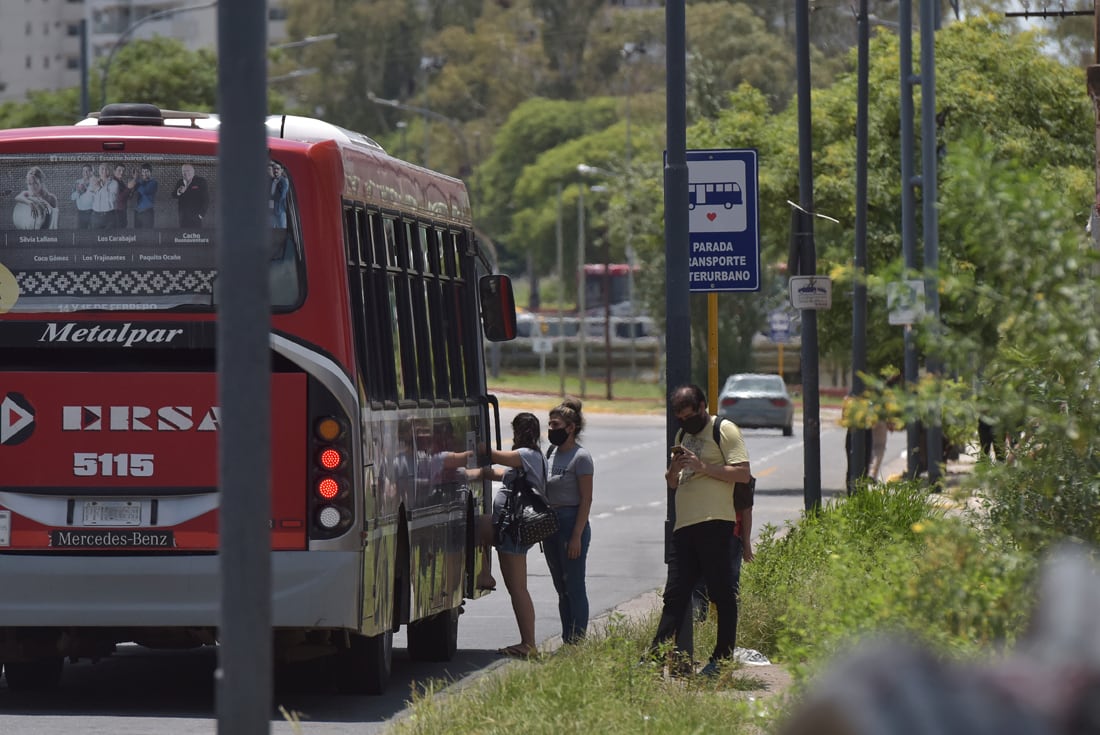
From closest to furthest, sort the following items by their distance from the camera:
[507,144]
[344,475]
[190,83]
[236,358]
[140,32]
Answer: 1. [236,358]
2. [344,475]
3. [190,83]
4. [507,144]
5. [140,32]

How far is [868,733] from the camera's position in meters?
2.33

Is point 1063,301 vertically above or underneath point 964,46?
underneath

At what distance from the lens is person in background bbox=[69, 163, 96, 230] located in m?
11.0

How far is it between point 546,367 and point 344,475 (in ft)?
243

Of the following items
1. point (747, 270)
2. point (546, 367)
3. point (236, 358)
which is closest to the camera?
point (236, 358)

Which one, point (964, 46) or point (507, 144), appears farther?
point (507, 144)

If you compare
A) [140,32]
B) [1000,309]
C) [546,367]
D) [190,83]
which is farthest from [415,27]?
[1000,309]

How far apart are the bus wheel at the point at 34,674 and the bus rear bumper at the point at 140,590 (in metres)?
1.38

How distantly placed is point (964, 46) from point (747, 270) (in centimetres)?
2091

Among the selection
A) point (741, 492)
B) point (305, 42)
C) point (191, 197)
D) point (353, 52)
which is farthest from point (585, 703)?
point (353, 52)

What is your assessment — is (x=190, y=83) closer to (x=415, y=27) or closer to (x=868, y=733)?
(x=415, y=27)

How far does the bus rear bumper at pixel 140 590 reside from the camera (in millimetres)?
10562

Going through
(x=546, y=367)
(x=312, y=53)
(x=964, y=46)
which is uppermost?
(x=312, y=53)

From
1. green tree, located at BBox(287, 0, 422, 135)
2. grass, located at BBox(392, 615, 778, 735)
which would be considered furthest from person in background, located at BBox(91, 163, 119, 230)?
green tree, located at BBox(287, 0, 422, 135)
